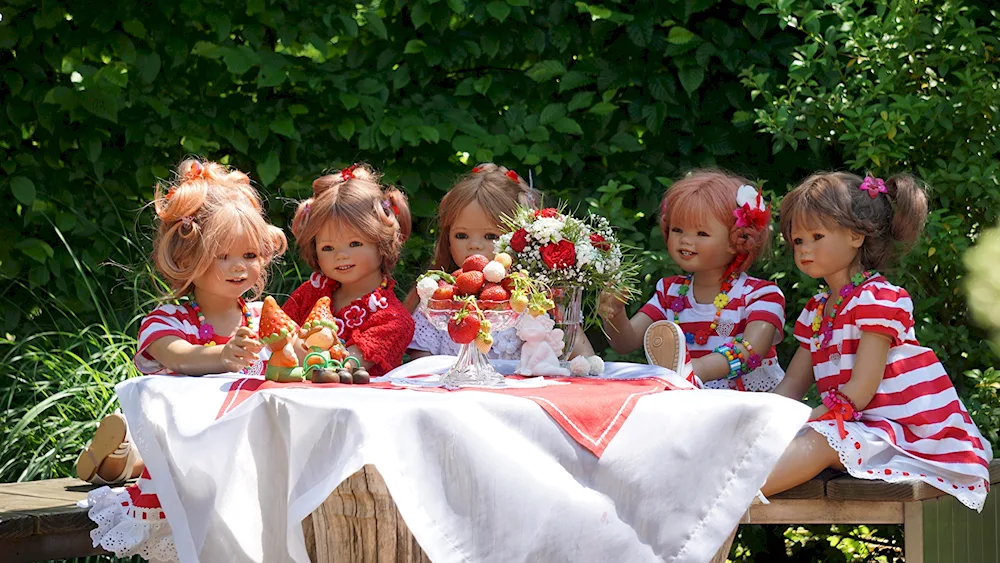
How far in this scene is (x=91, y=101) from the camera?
4.98 meters

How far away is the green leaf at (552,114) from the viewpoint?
5223 mm

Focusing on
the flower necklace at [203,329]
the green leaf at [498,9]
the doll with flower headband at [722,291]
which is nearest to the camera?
the flower necklace at [203,329]

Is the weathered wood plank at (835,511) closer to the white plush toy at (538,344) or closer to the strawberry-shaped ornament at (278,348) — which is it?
the white plush toy at (538,344)

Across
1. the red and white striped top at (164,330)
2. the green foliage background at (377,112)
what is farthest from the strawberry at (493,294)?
the green foliage background at (377,112)

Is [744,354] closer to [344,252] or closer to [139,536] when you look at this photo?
[344,252]

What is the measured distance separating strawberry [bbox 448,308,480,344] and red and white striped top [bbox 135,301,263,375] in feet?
3.00

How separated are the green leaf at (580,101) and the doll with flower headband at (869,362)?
1.64 meters

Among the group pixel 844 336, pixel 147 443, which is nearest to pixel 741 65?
pixel 844 336

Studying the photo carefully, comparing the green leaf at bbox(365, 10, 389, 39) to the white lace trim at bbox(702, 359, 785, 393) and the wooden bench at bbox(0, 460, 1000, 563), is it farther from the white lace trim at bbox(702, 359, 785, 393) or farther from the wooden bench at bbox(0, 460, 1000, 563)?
the wooden bench at bbox(0, 460, 1000, 563)

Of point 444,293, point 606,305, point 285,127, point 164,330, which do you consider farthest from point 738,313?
point 285,127

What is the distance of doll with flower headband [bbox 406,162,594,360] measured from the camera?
3895 mm

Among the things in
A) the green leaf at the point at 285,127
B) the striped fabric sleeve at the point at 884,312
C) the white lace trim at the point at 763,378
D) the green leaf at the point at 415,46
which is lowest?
the white lace trim at the point at 763,378

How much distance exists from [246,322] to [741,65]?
8.55 feet

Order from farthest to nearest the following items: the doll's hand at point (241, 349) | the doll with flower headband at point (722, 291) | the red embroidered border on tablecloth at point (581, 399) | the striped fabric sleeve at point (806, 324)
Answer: the doll with flower headband at point (722, 291), the striped fabric sleeve at point (806, 324), the doll's hand at point (241, 349), the red embroidered border on tablecloth at point (581, 399)
